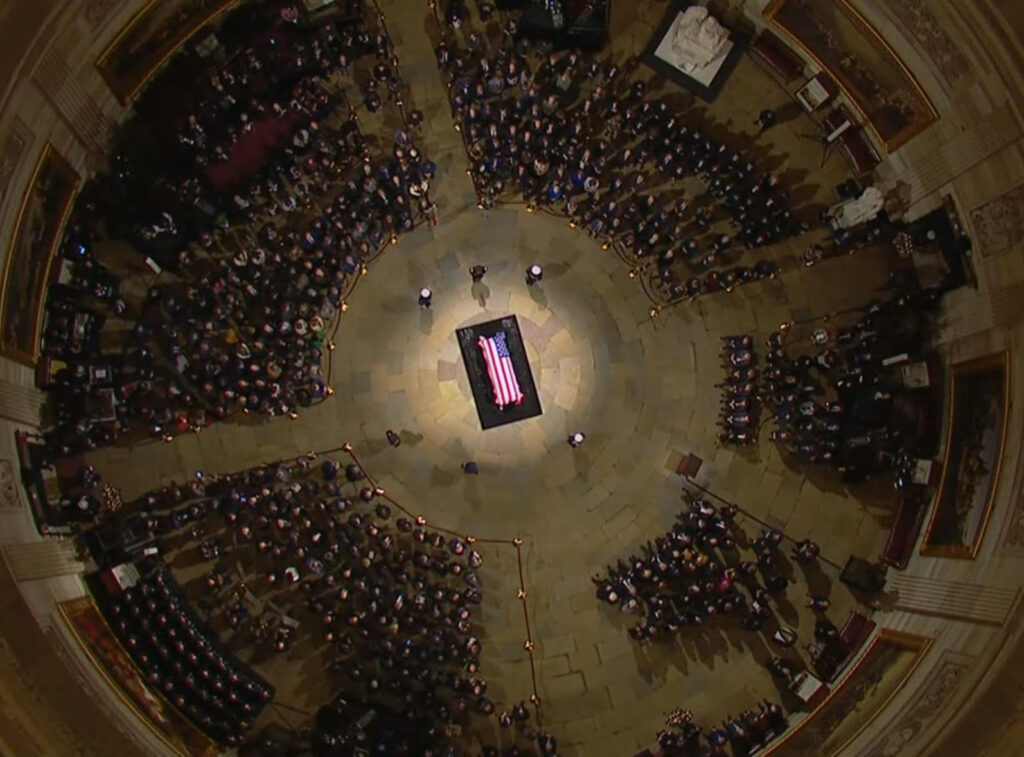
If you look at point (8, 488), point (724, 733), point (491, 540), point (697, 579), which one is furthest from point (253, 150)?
point (724, 733)

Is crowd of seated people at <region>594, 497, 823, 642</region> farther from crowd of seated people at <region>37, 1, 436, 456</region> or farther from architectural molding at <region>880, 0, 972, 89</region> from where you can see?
architectural molding at <region>880, 0, 972, 89</region>

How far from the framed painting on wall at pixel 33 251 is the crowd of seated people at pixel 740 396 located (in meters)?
16.8

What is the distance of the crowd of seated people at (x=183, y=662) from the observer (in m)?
21.9

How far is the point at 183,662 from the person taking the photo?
2216cm

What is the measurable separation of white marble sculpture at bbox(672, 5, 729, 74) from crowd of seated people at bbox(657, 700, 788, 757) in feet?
54.8

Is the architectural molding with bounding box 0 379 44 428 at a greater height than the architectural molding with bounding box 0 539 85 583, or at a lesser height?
greater

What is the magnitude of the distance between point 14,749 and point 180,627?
17.2ft

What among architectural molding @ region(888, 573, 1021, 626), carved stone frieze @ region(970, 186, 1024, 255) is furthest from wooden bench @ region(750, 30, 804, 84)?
architectural molding @ region(888, 573, 1021, 626)

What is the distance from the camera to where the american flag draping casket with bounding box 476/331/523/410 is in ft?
78.5

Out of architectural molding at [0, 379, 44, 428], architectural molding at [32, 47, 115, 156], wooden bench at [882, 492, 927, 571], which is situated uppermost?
architectural molding at [32, 47, 115, 156]

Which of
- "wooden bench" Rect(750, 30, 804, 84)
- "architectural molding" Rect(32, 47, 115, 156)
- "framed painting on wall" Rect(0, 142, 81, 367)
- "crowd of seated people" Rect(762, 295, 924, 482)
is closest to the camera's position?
"architectural molding" Rect(32, 47, 115, 156)

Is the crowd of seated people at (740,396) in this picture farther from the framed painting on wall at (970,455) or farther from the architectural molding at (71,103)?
the architectural molding at (71,103)

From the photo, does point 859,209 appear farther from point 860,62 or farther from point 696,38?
point 696,38

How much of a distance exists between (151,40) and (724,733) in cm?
2212
